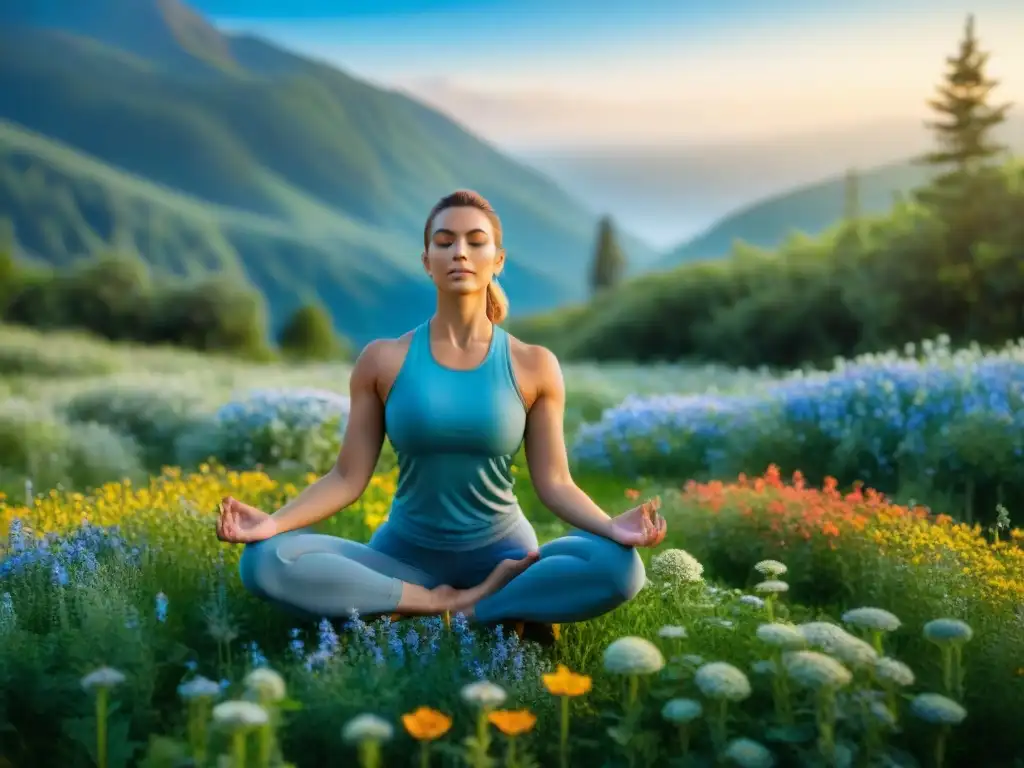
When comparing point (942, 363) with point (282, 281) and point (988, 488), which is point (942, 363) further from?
point (282, 281)

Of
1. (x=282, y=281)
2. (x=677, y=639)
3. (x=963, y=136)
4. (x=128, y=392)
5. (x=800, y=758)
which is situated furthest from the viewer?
(x=282, y=281)

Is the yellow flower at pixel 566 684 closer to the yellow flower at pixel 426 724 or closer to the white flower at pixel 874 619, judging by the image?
the yellow flower at pixel 426 724

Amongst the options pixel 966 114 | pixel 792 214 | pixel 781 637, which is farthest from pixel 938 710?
pixel 792 214

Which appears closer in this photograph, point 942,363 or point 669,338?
point 942,363

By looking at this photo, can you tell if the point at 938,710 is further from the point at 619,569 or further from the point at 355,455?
the point at 355,455

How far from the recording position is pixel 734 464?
795 centimetres

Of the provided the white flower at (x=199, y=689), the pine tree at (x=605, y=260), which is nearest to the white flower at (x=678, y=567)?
the white flower at (x=199, y=689)

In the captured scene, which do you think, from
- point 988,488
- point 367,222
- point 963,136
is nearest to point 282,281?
point 367,222

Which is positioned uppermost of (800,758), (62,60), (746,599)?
(62,60)

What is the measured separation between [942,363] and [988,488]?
6.09 ft

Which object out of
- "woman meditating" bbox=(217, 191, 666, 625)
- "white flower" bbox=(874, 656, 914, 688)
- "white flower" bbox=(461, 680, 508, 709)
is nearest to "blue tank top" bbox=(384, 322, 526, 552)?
"woman meditating" bbox=(217, 191, 666, 625)

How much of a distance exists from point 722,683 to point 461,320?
1663 mm

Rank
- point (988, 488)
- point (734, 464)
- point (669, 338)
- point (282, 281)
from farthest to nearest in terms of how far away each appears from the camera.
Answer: point (282, 281) → point (669, 338) → point (734, 464) → point (988, 488)

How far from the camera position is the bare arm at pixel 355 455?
12.3ft
